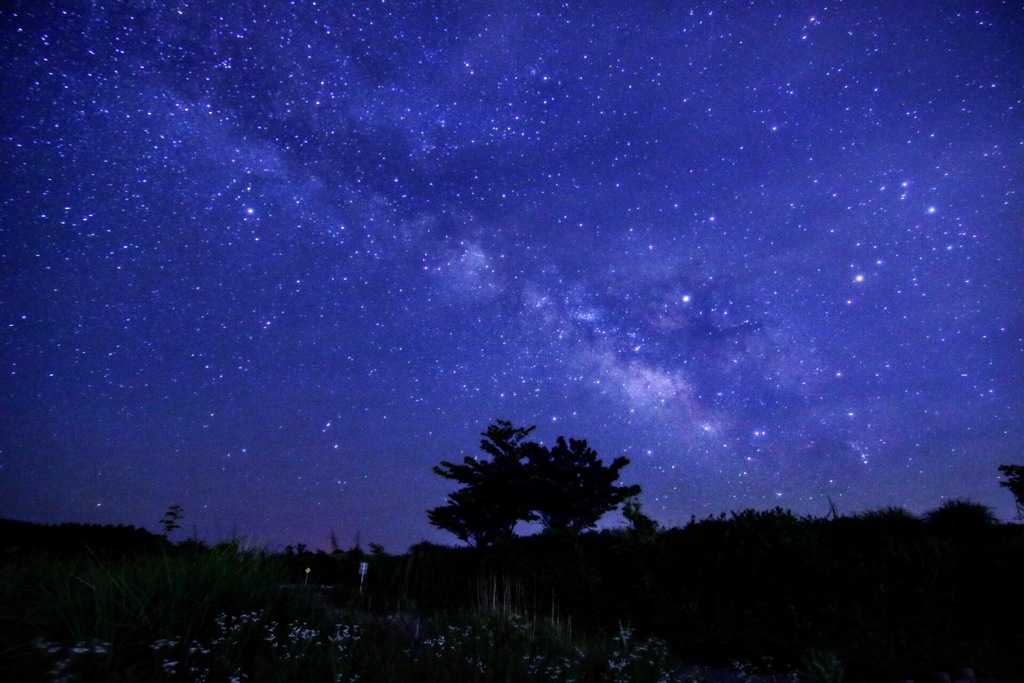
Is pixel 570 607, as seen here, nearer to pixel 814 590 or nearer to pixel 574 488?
pixel 814 590

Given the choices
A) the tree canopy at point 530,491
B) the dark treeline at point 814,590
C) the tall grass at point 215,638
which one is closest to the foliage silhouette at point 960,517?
the dark treeline at point 814,590

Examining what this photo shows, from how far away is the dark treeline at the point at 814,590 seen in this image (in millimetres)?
8117

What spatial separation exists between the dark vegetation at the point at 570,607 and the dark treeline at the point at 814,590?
3 centimetres

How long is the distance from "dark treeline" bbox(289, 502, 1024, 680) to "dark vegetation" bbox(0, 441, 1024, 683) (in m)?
0.03

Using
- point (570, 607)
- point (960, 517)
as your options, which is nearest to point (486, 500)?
point (570, 607)

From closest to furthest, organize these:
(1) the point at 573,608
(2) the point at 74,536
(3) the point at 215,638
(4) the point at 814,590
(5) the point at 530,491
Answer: (3) the point at 215,638, (4) the point at 814,590, (1) the point at 573,608, (2) the point at 74,536, (5) the point at 530,491

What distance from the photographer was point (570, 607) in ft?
40.7

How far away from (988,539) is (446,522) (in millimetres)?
20148

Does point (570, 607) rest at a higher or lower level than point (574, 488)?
lower

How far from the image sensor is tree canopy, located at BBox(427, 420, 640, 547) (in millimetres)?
23672

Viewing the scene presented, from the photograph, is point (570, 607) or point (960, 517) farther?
point (570, 607)

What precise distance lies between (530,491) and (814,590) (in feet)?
49.1

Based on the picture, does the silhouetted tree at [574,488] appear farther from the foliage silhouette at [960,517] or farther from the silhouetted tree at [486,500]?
the foliage silhouette at [960,517]

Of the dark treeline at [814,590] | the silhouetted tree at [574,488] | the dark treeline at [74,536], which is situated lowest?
the dark treeline at [814,590]
